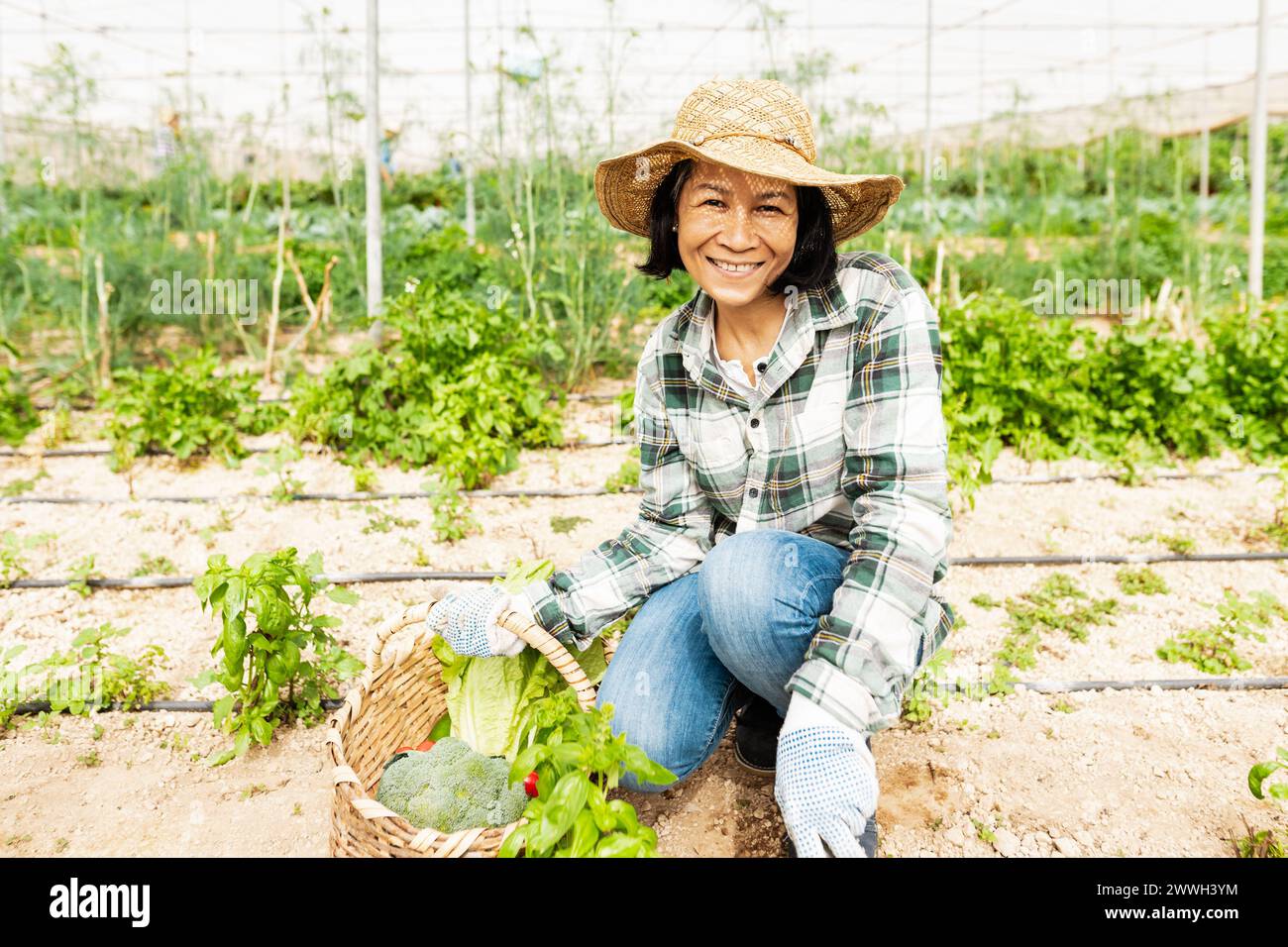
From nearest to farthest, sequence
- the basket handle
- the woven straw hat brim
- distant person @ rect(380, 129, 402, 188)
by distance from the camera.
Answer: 1. the woven straw hat brim
2. the basket handle
3. distant person @ rect(380, 129, 402, 188)

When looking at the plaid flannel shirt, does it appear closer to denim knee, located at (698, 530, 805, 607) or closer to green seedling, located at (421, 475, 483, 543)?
denim knee, located at (698, 530, 805, 607)

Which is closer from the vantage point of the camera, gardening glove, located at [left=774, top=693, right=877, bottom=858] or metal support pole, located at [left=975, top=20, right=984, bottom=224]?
gardening glove, located at [left=774, top=693, right=877, bottom=858]

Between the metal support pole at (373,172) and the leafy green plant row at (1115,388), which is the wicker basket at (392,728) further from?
the metal support pole at (373,172)

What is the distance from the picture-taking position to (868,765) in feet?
4.47

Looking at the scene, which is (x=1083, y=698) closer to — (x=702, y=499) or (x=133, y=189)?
(x=702, y=499)

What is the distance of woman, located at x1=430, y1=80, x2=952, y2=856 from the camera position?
150 centimetres

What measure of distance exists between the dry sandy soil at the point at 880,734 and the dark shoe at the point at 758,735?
4cm

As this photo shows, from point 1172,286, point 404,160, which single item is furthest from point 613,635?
point 404,160

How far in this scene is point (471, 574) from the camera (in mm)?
2879

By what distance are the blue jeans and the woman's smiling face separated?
437 mm

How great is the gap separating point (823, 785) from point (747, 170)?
93cm

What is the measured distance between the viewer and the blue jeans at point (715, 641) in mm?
1591

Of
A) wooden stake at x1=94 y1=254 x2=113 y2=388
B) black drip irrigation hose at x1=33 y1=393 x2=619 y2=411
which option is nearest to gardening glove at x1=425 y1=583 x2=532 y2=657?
black drip irrigation hose at x1=33 y1=393 x2=619 y2=411

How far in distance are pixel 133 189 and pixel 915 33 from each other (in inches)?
300
